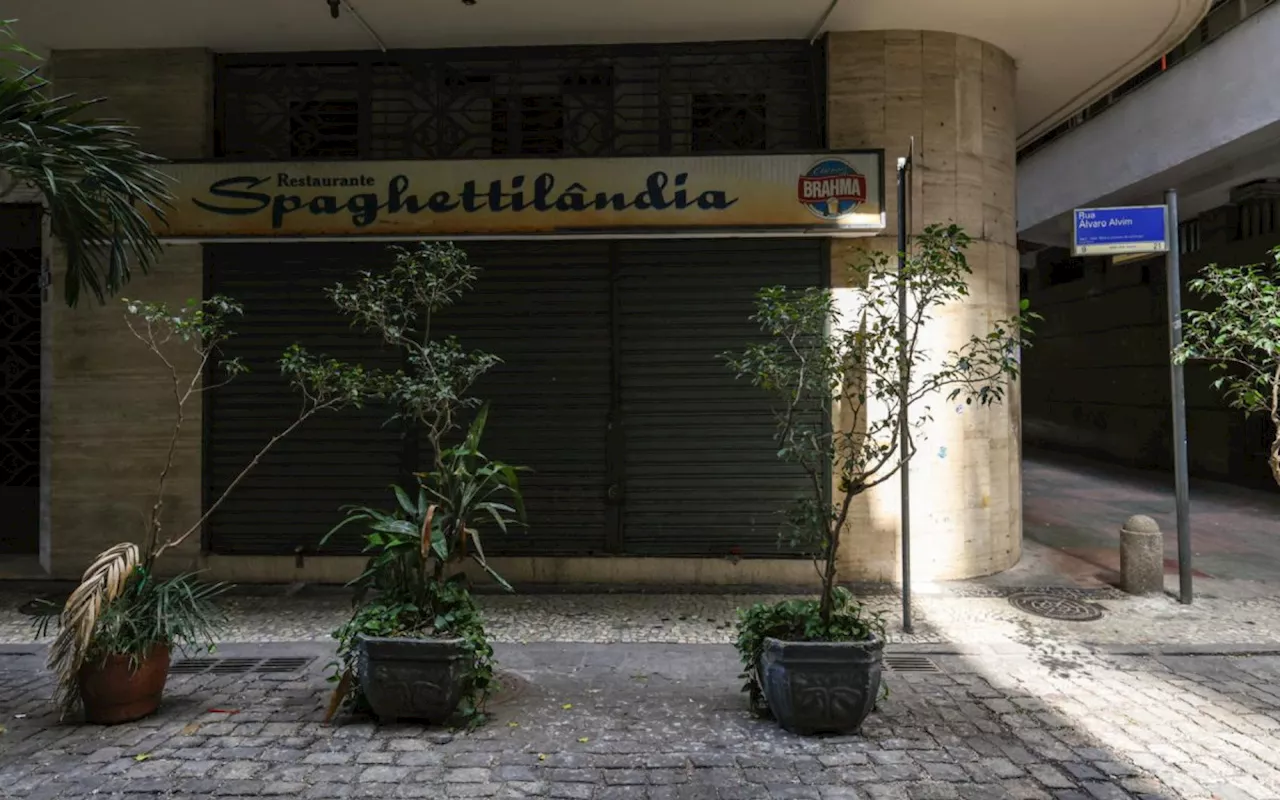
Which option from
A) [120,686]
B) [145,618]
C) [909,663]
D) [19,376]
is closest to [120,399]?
[19,376]

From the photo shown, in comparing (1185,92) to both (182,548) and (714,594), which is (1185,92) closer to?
(714,594)

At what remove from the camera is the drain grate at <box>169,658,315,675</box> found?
18.7 feet

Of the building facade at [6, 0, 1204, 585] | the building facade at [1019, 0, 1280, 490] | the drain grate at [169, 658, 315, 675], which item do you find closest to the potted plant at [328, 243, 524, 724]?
the drain grate at [169, 658, 315, 675]

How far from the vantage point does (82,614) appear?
176 inches

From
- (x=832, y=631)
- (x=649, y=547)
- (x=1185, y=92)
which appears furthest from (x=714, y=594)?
(x=1185, y=92)

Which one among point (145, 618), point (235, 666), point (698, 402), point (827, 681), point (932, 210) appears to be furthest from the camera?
point (698, 402)

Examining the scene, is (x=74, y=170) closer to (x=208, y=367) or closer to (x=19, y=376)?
(x=208, y=367)

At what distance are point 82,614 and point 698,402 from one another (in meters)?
5.49

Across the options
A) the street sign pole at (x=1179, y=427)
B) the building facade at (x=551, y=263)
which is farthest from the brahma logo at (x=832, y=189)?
the street sign pole at (x=1179, y=427)

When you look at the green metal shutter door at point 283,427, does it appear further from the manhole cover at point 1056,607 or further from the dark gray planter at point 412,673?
the manhole cover at point 1056,607

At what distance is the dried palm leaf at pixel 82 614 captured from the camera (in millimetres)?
4477

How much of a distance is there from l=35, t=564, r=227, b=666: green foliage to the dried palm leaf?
0.07m

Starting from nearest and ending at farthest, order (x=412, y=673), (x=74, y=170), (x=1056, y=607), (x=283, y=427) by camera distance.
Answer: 1. (x=412, y=673)
2. (x=74, y=170)
3. (x=1056, y=607)
4. (x=283, y=427)

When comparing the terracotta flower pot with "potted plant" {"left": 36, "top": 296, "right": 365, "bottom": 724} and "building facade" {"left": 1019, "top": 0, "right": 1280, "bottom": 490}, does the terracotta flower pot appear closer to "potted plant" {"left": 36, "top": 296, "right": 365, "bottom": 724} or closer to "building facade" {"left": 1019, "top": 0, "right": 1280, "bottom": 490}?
"potted plant" {"left": 36, "top": 296, "right": 365, "bottom": 724}
